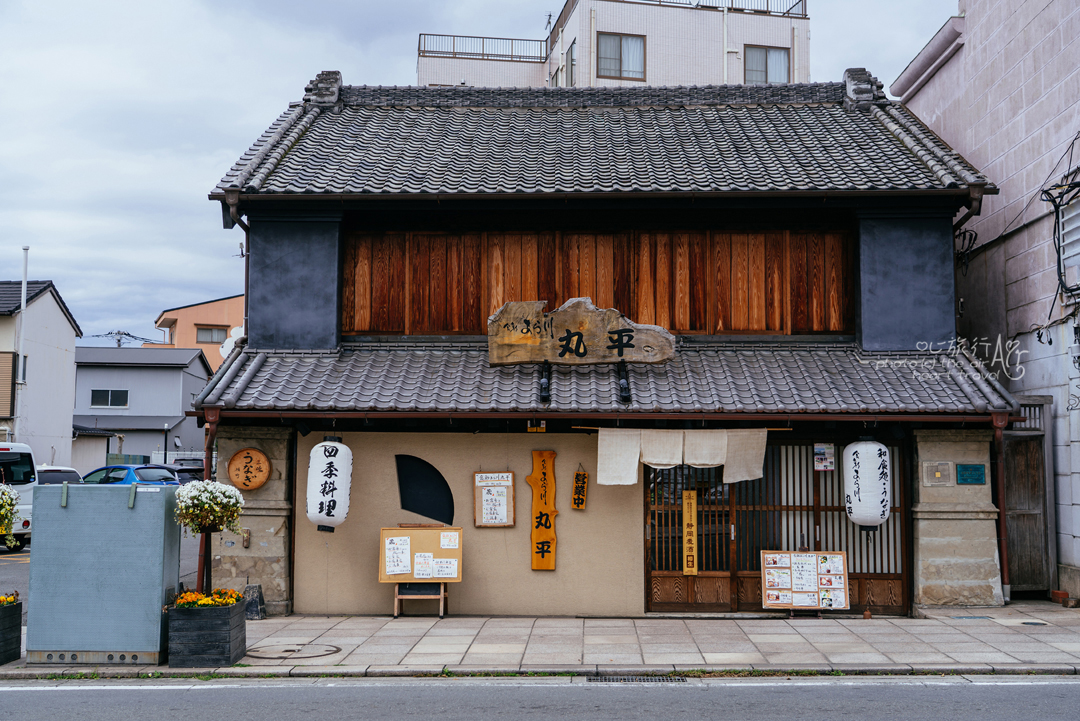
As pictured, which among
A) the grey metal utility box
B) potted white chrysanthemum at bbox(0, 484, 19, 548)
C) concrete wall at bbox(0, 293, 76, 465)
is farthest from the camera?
concrete wall at bbox(0, 293, 76, 465)

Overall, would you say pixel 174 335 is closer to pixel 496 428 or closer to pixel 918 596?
pixel 496 428

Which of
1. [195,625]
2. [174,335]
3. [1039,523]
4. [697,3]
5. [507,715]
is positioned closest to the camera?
[507,715]

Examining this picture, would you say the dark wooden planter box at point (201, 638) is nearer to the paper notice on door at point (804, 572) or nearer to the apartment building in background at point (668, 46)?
the paper notice on door at point (804, 572)

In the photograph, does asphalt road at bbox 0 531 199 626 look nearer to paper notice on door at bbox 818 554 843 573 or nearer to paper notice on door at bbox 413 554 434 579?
paper notice on door at bbox 413 554 434 579

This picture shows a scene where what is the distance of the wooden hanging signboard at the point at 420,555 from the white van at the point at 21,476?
44.0ft

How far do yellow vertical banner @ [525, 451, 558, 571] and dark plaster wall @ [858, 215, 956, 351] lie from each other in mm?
5552

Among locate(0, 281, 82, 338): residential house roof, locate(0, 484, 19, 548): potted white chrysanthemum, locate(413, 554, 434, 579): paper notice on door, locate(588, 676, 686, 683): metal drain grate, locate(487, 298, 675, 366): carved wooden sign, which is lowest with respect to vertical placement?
locate(588, 676, 686, 683): metal drain grate

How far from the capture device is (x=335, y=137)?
16562 millimetres

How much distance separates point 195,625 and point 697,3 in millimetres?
32774

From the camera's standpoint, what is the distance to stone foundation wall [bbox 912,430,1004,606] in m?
12.1

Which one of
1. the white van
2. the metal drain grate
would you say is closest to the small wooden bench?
the metal drain grate

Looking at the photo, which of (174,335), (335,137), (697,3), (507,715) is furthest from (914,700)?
(174,335)

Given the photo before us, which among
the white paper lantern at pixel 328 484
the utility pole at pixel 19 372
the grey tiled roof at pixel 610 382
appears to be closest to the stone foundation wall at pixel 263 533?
the white paper lantern at pixel 328 484

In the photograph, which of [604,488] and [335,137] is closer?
[604,488]
